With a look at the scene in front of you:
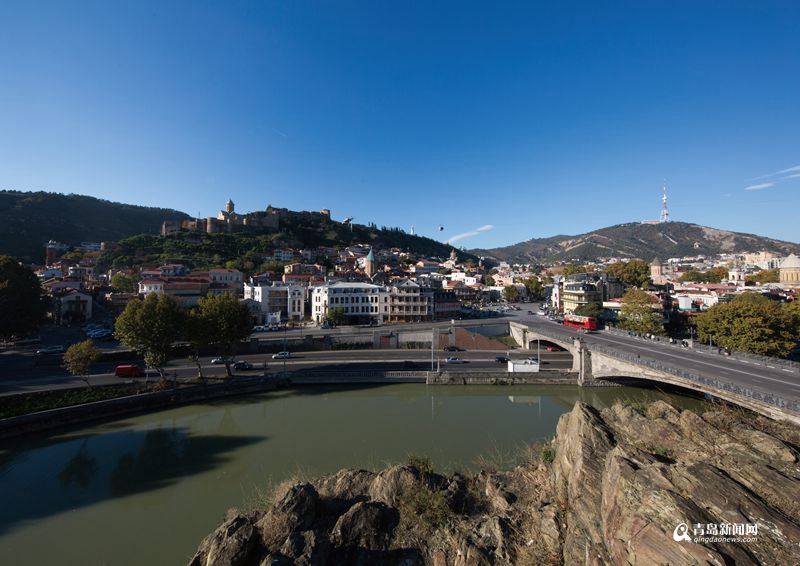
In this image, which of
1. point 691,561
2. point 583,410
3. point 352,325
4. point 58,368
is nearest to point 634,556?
point 691,561

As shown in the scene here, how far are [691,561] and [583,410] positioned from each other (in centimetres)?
401

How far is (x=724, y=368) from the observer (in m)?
16.3

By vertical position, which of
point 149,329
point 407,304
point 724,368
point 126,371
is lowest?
point 126,371

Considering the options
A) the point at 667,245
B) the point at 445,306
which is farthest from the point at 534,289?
the point at 667,245

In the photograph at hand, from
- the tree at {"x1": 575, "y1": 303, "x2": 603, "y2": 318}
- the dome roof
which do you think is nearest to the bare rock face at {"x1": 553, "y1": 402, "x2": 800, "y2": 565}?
the tree at {"x1": 575, "y1": 303, "x2": 603, "y2": 318}

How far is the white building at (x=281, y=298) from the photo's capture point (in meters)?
40.0

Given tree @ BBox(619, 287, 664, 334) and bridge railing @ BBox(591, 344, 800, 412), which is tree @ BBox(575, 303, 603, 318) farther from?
bridge railing @ BBox(591, 344, 800, 412)

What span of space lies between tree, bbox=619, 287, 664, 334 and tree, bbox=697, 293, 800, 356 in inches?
212

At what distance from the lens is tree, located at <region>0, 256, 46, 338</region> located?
24.2 meters

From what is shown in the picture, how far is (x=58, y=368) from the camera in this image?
20641 mm

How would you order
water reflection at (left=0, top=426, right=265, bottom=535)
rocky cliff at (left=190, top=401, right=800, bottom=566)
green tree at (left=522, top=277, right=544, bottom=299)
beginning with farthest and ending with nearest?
green tree at (left=522, top=277, right=544, bottom=299), water reflection at (left=0, top=426, right=265, bottom=535), rocky cliff at (left=190, top=401, right=800, bottom=566)

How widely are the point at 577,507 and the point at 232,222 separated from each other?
8799 cm

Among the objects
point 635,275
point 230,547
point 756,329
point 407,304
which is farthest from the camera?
point 635,275

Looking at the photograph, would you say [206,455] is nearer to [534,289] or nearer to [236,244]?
[534,289]
